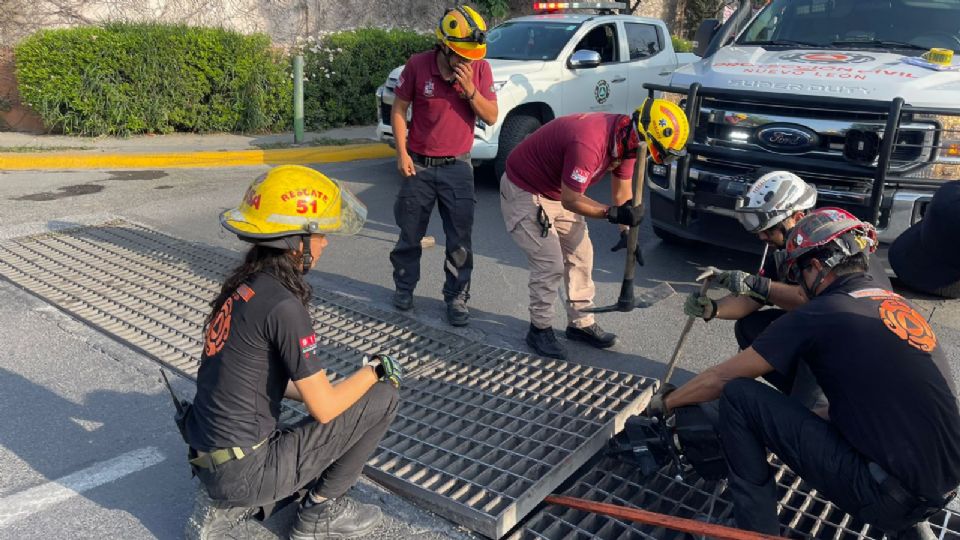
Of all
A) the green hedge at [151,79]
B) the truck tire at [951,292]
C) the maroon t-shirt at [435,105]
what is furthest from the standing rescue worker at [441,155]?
the green hedge at [151,79]

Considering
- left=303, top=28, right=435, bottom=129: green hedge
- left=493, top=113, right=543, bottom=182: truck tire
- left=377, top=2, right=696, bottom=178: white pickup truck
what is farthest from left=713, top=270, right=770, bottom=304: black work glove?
left=303, top=28, right=435, bottom=129: green hedge

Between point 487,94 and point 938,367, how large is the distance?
10.4ft

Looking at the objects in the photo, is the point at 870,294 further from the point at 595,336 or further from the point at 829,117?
the point at 829,117

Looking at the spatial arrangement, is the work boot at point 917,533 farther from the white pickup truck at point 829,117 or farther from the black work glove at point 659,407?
the white pickup truck at point 829,117

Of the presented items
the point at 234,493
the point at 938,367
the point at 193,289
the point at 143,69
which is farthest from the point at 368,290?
the point at 143,69

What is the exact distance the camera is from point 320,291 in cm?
540

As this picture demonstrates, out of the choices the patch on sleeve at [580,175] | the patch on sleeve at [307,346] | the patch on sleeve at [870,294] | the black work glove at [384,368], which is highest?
the patch on sleeve at [580,175]

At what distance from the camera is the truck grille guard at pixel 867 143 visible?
4680mm

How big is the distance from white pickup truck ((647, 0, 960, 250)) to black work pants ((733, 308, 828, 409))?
1465mm

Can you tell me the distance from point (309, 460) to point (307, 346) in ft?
1.48

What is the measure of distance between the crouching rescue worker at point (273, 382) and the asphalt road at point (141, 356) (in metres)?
0.37

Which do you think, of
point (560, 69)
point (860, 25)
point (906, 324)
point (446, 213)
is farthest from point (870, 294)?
point (560, 69)

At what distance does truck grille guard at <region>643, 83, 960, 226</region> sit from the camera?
184 inches

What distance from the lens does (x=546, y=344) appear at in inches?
174
